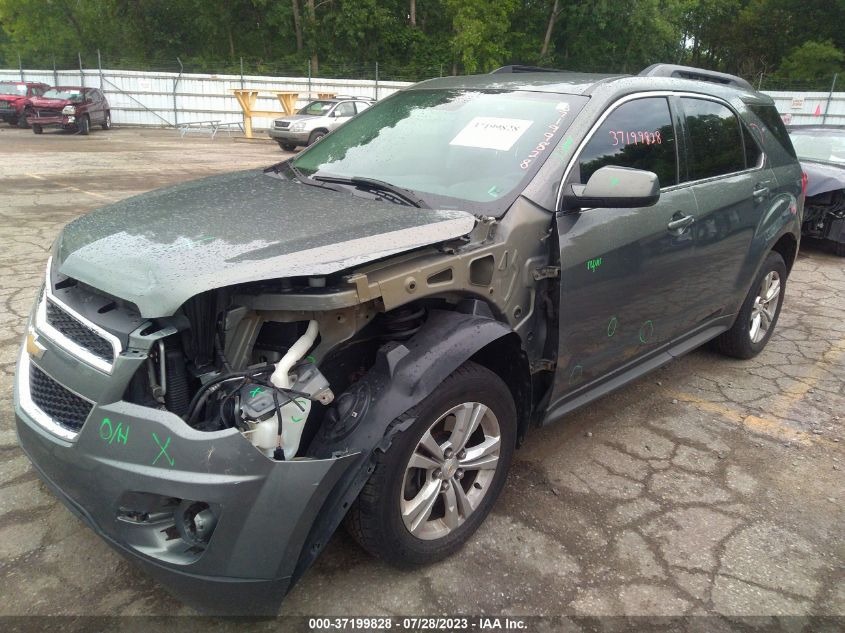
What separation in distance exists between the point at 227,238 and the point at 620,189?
1.55 meters

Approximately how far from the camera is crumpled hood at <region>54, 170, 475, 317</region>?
1.93 m

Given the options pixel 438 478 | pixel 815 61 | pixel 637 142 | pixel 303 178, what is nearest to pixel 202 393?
pixel 438 478

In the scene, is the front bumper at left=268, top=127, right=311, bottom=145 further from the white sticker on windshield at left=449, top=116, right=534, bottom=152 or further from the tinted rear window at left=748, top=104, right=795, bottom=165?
the white sticker on windshield at left=449, top=116, right=534, bottom=152

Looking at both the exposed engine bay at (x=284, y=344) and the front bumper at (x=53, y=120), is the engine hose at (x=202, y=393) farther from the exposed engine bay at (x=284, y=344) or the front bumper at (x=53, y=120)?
the front bumper at (x=53, y=120)

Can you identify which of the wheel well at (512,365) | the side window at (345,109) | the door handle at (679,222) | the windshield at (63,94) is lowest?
the wheel well at (512,365)

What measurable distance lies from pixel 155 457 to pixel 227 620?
2.40 feet

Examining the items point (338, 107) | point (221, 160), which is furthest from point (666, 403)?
point (338, 107)

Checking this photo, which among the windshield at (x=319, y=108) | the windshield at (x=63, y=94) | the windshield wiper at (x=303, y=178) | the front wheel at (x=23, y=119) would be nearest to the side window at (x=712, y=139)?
the windshield wiper at (x=303, y=178)

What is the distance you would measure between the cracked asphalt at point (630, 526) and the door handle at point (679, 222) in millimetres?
1160

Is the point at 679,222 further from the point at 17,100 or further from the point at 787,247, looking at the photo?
the point at 17,100

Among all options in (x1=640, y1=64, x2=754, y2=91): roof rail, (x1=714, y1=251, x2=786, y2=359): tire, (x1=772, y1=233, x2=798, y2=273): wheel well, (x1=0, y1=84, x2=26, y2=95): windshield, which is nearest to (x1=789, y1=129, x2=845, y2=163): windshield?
(x1=772, y1=233, x2=798, y2=273): wheel well

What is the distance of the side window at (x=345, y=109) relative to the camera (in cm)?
1975

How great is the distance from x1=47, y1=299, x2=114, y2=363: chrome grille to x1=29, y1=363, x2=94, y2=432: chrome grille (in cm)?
16

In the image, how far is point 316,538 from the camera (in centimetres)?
195
